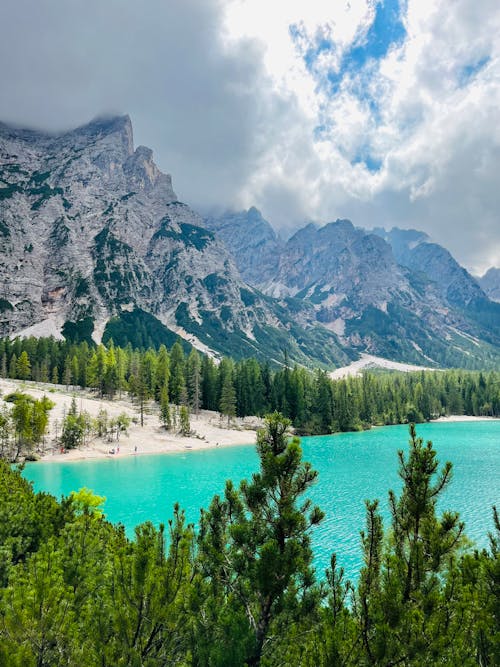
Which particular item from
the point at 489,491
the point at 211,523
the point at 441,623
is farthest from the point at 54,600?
the point at 489,491

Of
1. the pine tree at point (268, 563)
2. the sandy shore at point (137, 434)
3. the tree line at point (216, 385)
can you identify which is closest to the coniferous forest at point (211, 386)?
the tree line at point (216, 385)

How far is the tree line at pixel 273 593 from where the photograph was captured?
22.4 ft

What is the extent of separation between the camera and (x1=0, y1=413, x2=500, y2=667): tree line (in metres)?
6.81

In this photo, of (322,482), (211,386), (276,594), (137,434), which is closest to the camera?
(276,594)

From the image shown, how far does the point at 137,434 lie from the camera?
90.4 metres

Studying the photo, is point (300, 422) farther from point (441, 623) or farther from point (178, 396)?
point (441, 623)

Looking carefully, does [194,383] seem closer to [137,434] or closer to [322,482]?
[137,434]

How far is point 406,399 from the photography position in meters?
160

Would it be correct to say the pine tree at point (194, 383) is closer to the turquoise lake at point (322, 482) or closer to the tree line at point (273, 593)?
the turquoise lake at point (322, 482)

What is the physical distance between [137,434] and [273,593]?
88623mm

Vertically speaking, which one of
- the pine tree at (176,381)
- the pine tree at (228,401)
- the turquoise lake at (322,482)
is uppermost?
the pine tree at (176,381)

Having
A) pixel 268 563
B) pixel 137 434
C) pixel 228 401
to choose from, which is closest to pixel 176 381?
pixel 228 401

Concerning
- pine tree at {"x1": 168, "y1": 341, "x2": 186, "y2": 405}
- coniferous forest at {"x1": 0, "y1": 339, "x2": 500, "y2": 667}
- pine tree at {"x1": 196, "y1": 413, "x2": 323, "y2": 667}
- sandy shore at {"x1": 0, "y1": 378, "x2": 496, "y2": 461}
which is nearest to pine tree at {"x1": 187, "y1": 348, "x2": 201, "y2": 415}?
pine tree at {"x1": 168, "y1": 341, "x2": 186, "y2": 405}

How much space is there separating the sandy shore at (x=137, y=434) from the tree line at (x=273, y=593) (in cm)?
7301
